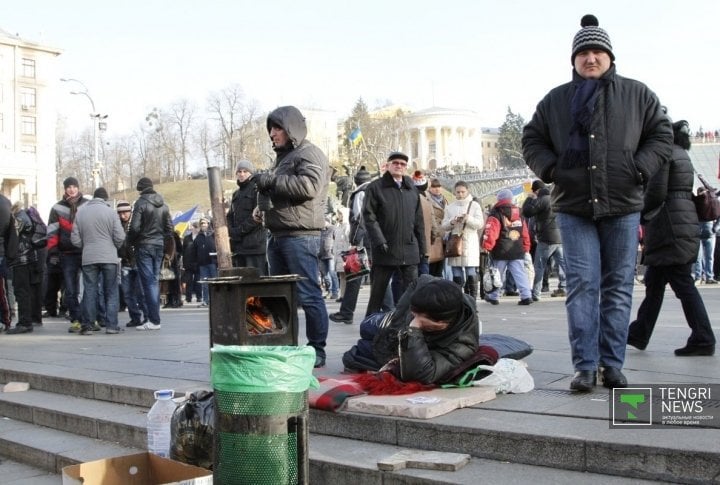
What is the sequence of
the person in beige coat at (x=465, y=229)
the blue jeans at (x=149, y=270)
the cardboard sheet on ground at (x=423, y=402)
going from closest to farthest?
the cardboard sheet on ground at (x=423, y=402)
the blue jeans at (x=149, y=270)
the person in beige coat at (x=465, y=229)

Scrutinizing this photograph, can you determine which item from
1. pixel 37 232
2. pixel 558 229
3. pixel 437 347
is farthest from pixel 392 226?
pixel 37 232

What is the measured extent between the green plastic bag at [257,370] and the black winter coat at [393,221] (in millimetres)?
4082

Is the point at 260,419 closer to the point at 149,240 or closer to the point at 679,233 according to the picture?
the point at 679,233

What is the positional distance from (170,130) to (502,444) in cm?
10146

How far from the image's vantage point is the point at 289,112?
6.50 meters

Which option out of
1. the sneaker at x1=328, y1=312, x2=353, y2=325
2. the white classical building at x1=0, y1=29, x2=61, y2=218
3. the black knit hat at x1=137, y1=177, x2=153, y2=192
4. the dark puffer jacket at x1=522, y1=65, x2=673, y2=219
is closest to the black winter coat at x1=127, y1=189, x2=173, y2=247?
the black knit hat at x1=137, y1=177, x2=153, y2=192

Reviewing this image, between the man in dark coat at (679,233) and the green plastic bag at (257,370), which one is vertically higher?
the man in dark coat at (679,233)

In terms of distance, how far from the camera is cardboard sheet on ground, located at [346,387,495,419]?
4562 millimetres

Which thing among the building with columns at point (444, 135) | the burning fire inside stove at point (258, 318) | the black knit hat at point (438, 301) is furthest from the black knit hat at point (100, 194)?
the building with columns at point (444, 135)

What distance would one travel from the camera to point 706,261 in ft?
55.8

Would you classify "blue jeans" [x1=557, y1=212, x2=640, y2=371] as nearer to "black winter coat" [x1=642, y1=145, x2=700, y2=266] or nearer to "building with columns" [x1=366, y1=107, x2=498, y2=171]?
"black winter coat" [x1=642, y1=145, x2=700, y2=266]

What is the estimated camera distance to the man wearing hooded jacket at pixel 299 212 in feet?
20.7

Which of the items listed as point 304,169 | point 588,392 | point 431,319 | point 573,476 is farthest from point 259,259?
point 573,476

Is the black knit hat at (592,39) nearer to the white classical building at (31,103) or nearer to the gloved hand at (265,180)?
the gloved hand at (265,180)
